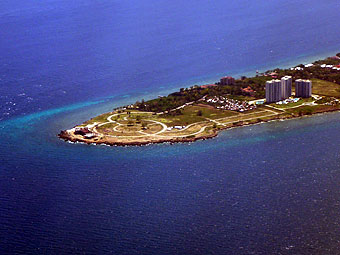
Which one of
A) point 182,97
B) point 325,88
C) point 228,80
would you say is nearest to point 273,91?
point 325,88

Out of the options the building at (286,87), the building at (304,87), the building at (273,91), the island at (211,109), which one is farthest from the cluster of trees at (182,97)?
the building at (304,87)

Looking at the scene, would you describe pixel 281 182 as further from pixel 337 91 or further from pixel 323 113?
pixel 337 91

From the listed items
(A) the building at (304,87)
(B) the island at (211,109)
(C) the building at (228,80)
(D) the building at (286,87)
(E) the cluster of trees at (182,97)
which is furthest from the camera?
(C) the building at (228,80)

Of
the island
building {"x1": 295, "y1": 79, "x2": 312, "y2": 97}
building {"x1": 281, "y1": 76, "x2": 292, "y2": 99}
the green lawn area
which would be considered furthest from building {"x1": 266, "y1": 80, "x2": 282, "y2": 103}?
the green lawn area

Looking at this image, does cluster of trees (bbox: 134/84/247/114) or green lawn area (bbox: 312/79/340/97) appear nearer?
cluster of trees (bbox: 134/84/247/114)

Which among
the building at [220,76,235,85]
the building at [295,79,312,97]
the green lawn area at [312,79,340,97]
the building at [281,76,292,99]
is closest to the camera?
the building at [295,79,312,97]

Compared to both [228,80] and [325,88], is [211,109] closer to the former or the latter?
[228,80]

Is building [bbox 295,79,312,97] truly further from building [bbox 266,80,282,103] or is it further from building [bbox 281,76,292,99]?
building [bbox 266,80,282,103]

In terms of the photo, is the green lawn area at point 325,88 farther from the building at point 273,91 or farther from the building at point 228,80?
the building at point 228,80
